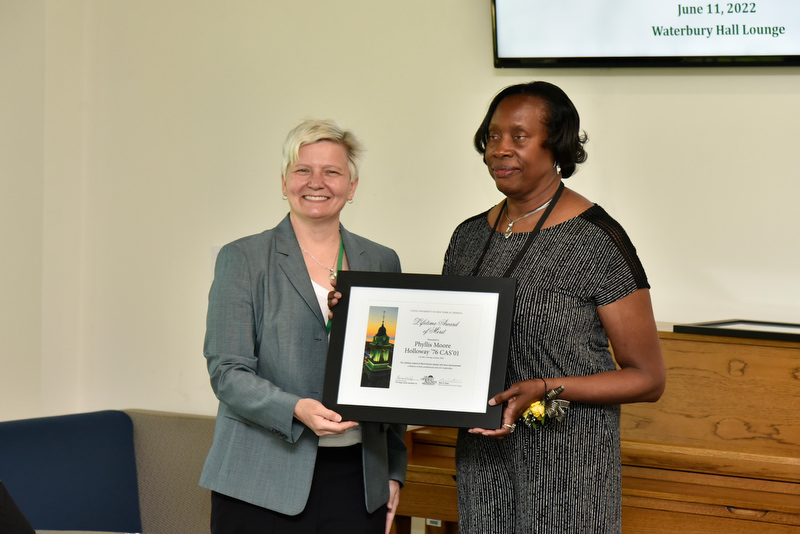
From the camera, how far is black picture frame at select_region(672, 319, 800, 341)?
2.20 meters

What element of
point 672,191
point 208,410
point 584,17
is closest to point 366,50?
point 584,17

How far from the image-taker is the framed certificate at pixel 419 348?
61.3 inches

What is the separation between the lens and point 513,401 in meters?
1.52

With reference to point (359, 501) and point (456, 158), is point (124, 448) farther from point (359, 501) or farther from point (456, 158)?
point (456, 158)

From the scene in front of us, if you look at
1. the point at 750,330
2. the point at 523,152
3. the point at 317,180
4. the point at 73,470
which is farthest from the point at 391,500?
the point at 73,470

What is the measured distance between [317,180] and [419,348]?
1.54ft

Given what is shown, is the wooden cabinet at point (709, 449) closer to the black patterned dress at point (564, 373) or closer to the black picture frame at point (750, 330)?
the black picture frame at point (750, 330)

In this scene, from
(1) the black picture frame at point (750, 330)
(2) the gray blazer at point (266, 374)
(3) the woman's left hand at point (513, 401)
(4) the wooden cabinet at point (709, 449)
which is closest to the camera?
(3) the woman's left hand at point (513, 401)

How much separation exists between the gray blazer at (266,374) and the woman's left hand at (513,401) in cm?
36

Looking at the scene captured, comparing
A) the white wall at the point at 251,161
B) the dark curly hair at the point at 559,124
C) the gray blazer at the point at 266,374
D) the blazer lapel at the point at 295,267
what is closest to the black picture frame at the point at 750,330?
the white wall at the point at 251,161

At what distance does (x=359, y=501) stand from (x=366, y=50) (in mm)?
1948

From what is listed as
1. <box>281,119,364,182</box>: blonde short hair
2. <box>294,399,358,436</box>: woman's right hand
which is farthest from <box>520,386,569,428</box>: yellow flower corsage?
<box>281,119,364,182</box>: blonde short hair

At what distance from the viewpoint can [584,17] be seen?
8.98 feet

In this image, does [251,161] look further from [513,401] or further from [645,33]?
[513,401]
